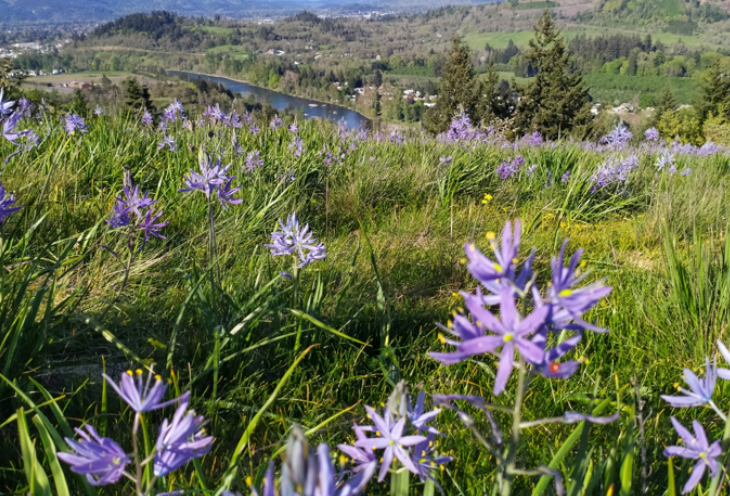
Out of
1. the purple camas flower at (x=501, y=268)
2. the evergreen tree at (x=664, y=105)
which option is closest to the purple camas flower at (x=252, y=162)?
the purple camas flower at (x=501, y=268)

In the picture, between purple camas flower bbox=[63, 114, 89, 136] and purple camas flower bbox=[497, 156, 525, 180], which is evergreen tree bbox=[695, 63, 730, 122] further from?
purple camas flower bbox=[63, 114, 89, 136]

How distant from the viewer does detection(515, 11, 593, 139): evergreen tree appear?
3550cm

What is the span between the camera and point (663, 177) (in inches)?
186

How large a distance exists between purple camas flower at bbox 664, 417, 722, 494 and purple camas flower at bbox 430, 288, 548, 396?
17.7 inches

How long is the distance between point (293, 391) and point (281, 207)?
176 cm

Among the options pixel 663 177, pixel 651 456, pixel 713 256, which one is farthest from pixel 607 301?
Result: pixel 663 177

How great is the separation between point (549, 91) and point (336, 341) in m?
39.0

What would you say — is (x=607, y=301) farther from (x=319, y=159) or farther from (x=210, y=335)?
(x=319, y=159)

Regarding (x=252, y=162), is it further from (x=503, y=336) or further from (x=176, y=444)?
(x=503, y=336)

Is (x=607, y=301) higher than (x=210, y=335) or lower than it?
lower

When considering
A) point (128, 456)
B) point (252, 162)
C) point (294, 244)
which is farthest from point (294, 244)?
point (252, 162)

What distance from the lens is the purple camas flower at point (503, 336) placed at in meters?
0.68

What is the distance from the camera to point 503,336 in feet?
2.36

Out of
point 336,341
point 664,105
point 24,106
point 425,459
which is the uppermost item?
point 24,106
